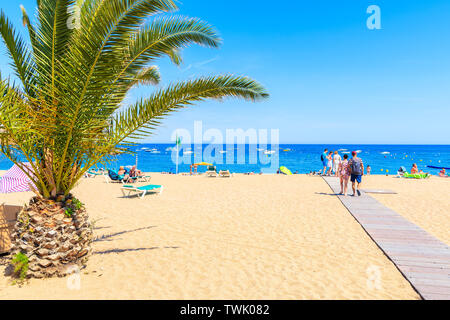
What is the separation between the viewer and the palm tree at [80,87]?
367 centimetres

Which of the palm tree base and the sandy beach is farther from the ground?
the palm tree base

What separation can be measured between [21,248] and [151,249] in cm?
228

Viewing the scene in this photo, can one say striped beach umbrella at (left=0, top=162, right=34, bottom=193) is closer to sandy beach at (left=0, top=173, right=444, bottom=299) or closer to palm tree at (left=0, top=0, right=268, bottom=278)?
sandy beach at (left=0, top=173, right=444, bottom=299)

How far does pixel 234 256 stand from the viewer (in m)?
5.28

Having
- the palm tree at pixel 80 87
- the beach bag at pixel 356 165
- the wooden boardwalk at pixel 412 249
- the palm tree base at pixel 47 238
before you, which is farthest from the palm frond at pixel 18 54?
the beach bag at pixel 356 165

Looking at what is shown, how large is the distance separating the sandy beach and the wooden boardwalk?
201 mm

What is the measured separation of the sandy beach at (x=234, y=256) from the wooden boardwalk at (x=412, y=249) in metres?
0.20

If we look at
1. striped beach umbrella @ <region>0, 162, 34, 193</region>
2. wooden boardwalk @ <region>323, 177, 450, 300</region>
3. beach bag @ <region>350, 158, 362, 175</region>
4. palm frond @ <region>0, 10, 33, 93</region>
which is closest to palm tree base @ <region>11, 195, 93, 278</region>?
palm frond @ <region>0, 10, 33, 93</region>

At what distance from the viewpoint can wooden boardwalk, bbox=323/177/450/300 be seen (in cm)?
396

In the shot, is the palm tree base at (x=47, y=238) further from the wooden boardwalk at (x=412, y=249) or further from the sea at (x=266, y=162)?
the wooden boardwalk at (x=412, y=249)

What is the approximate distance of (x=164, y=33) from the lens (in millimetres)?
4480

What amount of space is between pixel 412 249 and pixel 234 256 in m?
3.64
